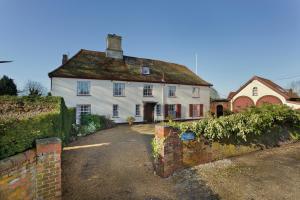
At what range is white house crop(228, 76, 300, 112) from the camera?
88.0 ft

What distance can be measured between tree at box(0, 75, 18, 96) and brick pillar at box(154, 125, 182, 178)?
730 inches

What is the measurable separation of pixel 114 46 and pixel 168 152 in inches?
857

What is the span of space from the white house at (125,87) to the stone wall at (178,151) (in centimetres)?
1570

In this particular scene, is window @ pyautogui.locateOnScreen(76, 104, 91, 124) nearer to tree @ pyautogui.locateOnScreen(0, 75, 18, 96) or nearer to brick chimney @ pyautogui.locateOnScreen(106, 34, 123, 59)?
tree @ pyautogui.locateOnScreen(0, 75, 18, 96)

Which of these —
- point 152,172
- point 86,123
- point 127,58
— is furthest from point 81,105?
point 152,172

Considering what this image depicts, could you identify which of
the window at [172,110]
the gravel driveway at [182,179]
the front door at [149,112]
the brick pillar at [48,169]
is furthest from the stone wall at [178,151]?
the window at [172,110]

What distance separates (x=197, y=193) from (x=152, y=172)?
2061 mm

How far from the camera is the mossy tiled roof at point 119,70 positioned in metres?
20.9

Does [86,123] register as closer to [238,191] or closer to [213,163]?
[213,163]

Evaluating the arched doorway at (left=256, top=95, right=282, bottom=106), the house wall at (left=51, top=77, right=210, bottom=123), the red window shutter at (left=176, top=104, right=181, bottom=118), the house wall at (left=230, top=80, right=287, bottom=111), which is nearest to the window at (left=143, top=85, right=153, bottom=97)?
the house wall at (left=51, top=77, right=210, bottom=123)

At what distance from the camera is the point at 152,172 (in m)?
7.22

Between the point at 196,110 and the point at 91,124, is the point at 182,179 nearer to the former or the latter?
the point at 91,124

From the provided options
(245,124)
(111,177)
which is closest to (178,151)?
(111,177)

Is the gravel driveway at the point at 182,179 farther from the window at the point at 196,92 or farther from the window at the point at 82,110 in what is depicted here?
the window at the point at 196,92
